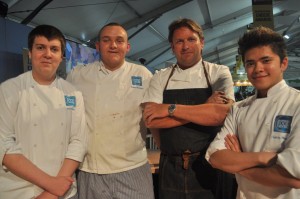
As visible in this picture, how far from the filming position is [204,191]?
1.84 metres

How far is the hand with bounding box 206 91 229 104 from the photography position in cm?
177

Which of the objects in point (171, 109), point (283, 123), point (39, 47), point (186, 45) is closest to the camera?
point (283, 123)

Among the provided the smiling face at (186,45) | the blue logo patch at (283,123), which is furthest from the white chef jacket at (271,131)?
the smiling face at (186,45)

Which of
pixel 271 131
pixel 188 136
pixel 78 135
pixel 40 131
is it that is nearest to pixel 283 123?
pixel 271 131

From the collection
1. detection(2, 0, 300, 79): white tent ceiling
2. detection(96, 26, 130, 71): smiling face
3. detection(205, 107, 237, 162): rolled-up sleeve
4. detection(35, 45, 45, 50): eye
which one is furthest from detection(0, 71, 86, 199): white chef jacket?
detection(2, 0, 300, 79): white tent ceiling

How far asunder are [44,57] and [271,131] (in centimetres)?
123

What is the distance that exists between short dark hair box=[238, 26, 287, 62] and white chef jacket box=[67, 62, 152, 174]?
755 millimetres

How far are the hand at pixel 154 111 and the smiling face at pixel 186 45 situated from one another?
34 centimetres

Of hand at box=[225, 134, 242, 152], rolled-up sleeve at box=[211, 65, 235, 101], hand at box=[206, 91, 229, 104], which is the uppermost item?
rolled-up sleeve at box=[211, 65, 235, 101]

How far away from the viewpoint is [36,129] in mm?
1610

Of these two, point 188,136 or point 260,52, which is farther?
point 188,136

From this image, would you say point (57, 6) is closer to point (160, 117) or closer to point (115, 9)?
point (115, 9)

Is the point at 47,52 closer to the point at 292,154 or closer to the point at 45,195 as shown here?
the point at 45,195

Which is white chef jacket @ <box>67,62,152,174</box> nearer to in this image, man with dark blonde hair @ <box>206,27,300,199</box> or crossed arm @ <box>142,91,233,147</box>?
crossed arm @ <box>142,91,233,147</box>
